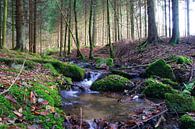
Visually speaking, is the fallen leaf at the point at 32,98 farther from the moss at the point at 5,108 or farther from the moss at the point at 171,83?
the moss at the point at 171,83

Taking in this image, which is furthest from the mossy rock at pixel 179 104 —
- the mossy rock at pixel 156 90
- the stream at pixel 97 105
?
the mossy rock at pixel 156 90

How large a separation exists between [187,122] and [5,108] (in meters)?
3.36

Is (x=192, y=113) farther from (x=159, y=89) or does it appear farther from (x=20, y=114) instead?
(x=20, y=114)

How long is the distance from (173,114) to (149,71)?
4.22 metres

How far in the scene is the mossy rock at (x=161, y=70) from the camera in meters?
9.62

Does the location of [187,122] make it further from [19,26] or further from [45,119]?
[19,26]

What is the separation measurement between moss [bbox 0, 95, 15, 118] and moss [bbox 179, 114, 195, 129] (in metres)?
3.19

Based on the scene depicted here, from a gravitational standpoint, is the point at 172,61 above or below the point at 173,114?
above

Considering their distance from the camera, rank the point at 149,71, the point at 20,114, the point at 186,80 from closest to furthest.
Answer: the point at 20,114 < the point at 186,80 < the point at 149,71

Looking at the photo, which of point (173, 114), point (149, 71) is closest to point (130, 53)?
point (149, 71)

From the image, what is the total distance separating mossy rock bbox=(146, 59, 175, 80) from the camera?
962 cm

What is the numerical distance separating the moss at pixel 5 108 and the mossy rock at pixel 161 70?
626cm

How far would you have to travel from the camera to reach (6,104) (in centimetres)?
463

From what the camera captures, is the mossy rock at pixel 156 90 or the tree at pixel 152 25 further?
the tree at pixel 152 25
